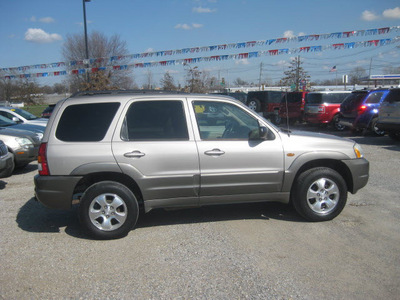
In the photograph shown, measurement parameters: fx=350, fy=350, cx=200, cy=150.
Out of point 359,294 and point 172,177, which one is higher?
point 172,177

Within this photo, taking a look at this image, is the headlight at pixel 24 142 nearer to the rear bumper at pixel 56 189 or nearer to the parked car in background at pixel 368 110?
the rear bumper at pixel 56 189

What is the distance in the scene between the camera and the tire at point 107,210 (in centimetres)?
432

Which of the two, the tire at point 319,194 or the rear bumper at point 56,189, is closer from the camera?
the rear bumper at point 56,189

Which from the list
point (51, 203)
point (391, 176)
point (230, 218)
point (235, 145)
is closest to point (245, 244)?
point (230, 218)

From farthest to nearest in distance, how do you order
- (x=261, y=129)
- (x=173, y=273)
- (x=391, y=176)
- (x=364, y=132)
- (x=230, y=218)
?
1. (x=364, y=132)
2. (x=391, y=176)
3. (x=230, y=218)
4. (x=261, y=129)
5. (x=173, y=273)

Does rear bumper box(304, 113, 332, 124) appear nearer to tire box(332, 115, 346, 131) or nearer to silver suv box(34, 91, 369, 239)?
tire box(332, 115, 346, 131)

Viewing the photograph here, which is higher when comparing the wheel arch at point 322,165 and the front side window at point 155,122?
the front side window at point 155,122

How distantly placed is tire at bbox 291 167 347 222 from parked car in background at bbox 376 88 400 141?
25.9ft

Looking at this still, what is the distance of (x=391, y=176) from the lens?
24.4 ft

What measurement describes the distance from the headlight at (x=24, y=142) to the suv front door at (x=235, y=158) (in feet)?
18.9

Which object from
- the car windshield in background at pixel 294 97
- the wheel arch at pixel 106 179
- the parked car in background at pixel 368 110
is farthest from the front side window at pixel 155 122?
the car windshield in background at pixel 294 97

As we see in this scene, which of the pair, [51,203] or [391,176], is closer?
[51,203]

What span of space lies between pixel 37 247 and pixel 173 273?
1.84 m

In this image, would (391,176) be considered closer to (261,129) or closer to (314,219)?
(314,219)
